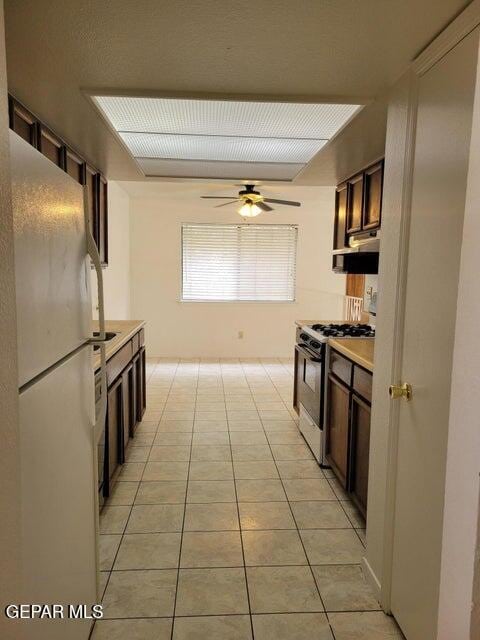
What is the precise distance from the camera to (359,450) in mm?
2465

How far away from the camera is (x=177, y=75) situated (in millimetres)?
1706

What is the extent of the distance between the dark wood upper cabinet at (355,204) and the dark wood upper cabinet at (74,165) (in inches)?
74.6

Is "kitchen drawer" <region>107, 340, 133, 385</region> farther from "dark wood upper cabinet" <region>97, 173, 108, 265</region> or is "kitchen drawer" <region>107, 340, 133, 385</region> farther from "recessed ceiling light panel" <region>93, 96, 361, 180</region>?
"recessed ceiling light panel" <region>93, 96, 361, 180</region>

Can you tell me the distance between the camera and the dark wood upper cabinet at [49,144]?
7.11ft

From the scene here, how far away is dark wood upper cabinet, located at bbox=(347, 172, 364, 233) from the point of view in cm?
304

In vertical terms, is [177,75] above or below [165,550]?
above

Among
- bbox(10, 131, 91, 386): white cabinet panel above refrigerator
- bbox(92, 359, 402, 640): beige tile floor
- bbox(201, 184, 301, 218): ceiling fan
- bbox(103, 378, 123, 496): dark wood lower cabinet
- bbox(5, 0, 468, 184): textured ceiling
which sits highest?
bbox(201, 184, 301, 218): ceiling fan

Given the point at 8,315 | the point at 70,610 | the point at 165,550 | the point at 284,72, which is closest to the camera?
the point at 8,315

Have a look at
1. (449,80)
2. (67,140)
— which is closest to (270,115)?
(449,80)

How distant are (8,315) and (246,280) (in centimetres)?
601

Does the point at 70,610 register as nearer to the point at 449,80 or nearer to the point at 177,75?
the point at 177,75

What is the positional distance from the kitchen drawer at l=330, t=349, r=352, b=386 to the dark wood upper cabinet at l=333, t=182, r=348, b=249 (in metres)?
1.03

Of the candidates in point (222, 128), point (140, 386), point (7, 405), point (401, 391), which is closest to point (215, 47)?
point (222, 128)

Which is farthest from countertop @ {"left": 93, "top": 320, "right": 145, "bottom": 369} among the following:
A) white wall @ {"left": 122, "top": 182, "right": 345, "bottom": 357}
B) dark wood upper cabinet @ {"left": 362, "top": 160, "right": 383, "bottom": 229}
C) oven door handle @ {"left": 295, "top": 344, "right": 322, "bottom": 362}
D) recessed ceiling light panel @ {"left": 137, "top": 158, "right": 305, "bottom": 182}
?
white wall @ {"left": 122, "top": 182, "right": 345, "bottom": 357}
